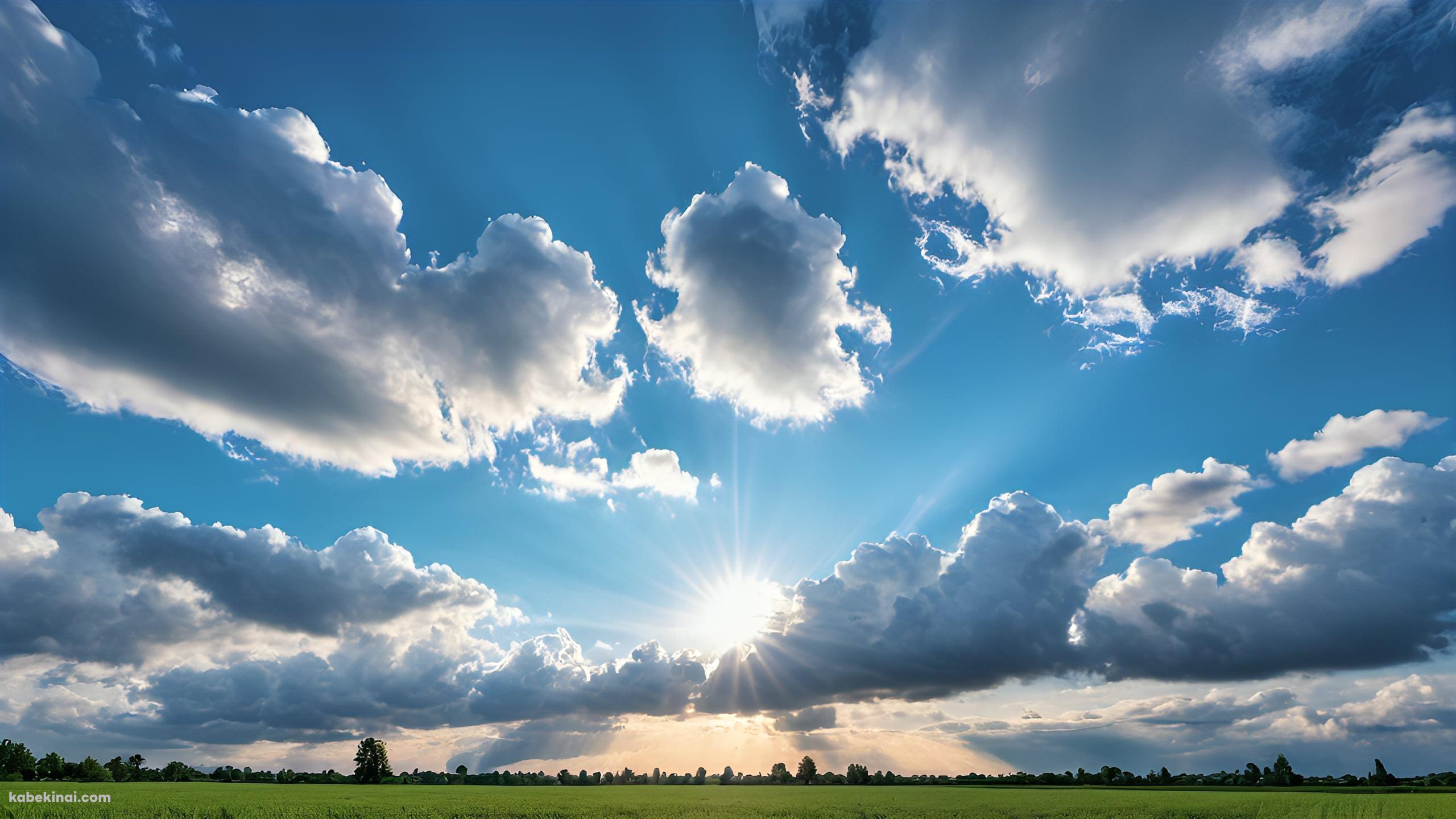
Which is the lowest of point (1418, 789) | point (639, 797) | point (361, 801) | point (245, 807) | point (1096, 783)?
point (1096, 783)

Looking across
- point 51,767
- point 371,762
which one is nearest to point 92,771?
point 51,767

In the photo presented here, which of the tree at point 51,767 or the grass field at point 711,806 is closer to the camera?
the grass field at point 711,806

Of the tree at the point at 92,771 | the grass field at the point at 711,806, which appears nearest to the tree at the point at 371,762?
the tree at the point at 92,771

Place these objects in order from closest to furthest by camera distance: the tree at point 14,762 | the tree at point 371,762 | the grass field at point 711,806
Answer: the grass field at point 711,806 → the tree at point 14,762 → the tree at point 371,762

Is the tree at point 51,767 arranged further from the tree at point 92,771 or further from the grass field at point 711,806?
the grass field at point 711,806

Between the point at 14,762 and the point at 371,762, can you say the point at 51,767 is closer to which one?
the point at 14,762

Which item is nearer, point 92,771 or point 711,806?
point 711,806

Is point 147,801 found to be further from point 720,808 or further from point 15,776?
point 15,776

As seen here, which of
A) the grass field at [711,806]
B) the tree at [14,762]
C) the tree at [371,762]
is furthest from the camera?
the tree at [371,762]

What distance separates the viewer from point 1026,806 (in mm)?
59062

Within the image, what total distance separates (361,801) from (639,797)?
3422 centimetres

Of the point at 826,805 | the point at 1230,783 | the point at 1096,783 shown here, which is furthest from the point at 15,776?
the point at 1230,783

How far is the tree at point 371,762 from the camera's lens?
176200 mm

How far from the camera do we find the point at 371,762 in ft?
582
